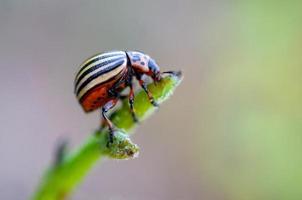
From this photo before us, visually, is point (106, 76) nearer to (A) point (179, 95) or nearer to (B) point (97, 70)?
(B) point (97, 70)

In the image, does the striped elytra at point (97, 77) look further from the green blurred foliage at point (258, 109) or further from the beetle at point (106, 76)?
the green blurred foliage at point (258, 109)

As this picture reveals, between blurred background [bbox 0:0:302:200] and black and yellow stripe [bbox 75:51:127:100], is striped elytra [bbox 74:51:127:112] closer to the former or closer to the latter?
black and yellow stripe [bbox 75:51:127:100]

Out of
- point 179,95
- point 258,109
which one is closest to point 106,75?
point 258,109

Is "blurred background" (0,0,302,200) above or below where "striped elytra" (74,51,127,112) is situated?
above

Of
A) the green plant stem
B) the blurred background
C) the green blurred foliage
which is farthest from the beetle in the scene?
the green blurred foliage

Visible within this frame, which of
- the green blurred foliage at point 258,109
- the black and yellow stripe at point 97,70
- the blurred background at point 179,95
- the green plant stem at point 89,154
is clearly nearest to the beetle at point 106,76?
the black and yellow stripe at point 97,70

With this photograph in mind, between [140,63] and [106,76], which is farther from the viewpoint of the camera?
[140,63]

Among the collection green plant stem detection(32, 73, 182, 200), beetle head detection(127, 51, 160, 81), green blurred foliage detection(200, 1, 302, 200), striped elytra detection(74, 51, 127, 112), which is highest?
green blurred foliage detection(200, 1, 302, 200)
